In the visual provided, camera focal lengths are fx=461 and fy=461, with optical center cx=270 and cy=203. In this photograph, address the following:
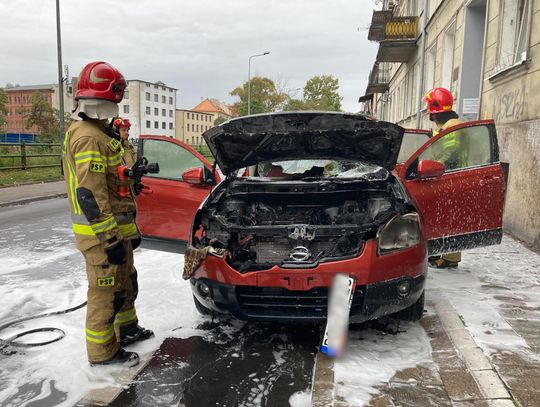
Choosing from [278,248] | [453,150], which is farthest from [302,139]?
[453,150]

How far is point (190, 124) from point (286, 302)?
98.5 meters

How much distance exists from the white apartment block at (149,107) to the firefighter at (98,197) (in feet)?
249

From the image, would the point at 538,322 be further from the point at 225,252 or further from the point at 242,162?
the point at 242,162

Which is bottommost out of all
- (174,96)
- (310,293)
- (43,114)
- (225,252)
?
(310,293)

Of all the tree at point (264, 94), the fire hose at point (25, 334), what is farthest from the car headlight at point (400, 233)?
the tree at point (264, 94)

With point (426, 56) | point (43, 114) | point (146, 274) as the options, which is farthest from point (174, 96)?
point (146, 274)

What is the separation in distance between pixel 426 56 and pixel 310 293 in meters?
14.1

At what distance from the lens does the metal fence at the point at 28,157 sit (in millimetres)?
16031

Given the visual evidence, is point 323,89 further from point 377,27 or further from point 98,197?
point 98,197

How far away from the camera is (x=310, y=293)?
3002 millimetres

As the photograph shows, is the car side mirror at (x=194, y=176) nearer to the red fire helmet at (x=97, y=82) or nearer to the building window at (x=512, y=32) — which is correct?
the red fire helmet at (x=97, y=82)

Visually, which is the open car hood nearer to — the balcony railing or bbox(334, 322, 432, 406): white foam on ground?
bbox(334, 322, 432, 406): white foam on ground

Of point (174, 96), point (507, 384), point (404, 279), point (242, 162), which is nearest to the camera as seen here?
point (507, 384)

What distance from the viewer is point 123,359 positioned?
3029mm
